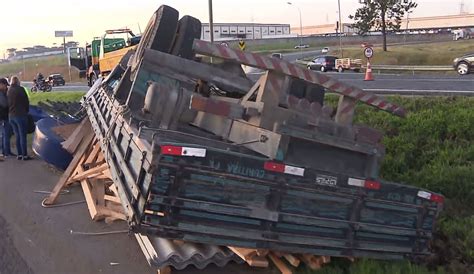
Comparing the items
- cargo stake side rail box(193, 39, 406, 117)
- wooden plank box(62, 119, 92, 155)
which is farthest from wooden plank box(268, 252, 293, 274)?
wooden plank box(62, 119, 92, 155)

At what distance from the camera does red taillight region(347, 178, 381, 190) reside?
184 inches

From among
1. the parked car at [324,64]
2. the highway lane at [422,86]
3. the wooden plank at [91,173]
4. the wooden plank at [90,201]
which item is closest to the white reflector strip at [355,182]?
the wooden plank at [90,201]

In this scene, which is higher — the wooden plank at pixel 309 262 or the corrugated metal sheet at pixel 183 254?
the corrugated metal sheet at pixel 183 254

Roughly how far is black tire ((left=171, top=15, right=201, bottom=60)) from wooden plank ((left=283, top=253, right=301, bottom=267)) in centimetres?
278

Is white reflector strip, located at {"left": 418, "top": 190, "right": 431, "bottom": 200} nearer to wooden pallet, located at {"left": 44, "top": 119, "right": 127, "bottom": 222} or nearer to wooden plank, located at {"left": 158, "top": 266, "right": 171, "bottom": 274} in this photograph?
wooden plank, located at {"left": 158, "top": 266, "right": 171, "bottom": 274}

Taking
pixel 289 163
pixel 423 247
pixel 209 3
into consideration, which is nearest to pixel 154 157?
pixel 289 163

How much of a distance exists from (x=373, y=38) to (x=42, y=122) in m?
95.6

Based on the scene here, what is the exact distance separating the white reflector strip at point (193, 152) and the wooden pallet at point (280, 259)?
37.9 inches

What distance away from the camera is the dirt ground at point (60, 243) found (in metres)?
5.47

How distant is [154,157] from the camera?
4188 millimetres

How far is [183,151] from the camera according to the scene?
425 cm

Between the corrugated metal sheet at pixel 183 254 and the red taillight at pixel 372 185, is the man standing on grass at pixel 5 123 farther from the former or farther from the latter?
the red taillight at pixel 372 185

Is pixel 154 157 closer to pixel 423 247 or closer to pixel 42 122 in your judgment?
pixel 423 247

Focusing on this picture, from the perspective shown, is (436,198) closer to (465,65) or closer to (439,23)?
(465,65)
